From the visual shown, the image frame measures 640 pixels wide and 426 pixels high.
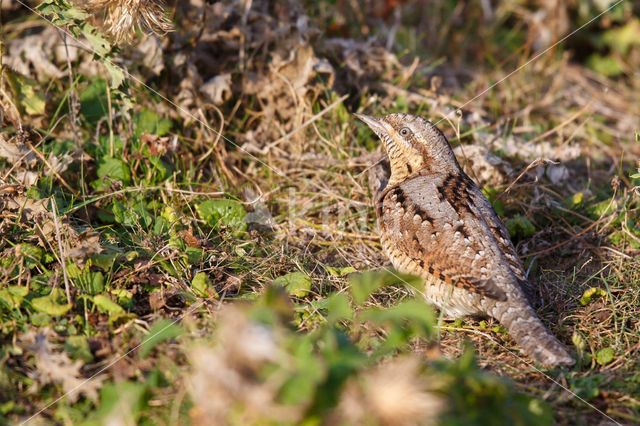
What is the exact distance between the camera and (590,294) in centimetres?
370

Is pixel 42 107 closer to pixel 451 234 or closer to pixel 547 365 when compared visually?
pixel 451 234

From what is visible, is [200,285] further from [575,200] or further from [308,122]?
[575,200]

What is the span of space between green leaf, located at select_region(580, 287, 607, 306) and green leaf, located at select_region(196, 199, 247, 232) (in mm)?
2556

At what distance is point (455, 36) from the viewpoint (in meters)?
7.37

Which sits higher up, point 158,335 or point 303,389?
point 303,389

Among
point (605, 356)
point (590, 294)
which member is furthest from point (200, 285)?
point (590, 294)

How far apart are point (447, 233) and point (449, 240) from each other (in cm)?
6

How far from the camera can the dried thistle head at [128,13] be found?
3730 mm

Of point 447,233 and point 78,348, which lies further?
point 447,233

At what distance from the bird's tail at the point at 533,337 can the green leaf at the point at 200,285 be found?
1.88m

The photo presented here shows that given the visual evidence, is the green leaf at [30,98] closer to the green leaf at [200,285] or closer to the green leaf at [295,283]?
the green leaf at [200,285]

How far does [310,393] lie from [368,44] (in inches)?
184

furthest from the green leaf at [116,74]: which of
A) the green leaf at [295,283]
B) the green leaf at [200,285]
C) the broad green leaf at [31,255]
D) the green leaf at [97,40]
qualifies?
the green leaf at [295,283]

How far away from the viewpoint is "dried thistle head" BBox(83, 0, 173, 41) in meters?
3.73
